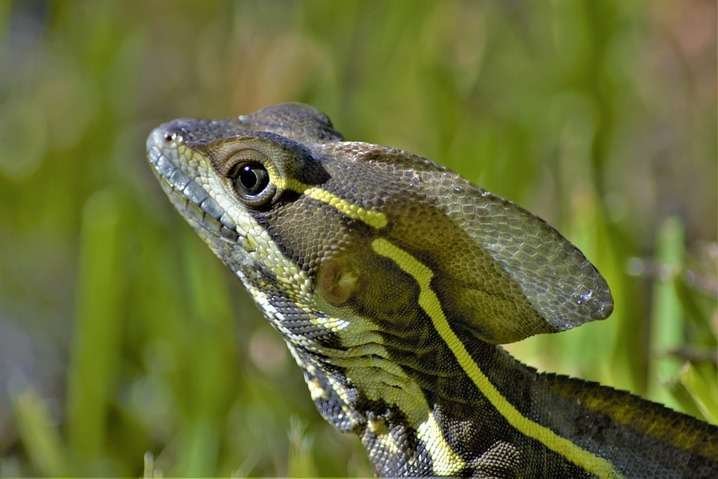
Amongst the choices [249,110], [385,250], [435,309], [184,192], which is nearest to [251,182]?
[184,192]

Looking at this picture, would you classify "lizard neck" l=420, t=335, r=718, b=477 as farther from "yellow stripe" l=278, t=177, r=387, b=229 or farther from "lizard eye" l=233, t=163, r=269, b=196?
"lizard eye" l=233, t=163, r=269, b=196

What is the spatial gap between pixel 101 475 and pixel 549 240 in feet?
5.65

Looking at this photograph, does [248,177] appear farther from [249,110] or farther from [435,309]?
[249,110]

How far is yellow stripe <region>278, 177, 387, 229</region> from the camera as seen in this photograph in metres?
1.95

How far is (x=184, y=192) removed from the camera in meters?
2.11

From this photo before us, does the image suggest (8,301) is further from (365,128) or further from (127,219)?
(365,128)

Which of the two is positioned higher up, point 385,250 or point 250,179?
point 250,179

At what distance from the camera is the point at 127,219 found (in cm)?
377

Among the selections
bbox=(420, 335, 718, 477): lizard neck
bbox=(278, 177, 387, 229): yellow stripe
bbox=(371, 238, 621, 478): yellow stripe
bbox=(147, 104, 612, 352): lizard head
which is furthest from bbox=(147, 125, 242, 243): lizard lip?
bbox=(420, 335, 718, 477): lizard neck

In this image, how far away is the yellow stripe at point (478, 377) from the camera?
194cm

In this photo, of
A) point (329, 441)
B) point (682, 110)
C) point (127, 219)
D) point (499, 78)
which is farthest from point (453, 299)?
point (682, 110)

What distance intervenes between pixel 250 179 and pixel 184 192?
0.52ft

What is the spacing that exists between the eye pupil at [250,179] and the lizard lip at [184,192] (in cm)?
6

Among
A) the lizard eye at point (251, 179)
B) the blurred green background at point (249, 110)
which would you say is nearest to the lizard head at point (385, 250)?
the lizard eye at point (251, 179)
